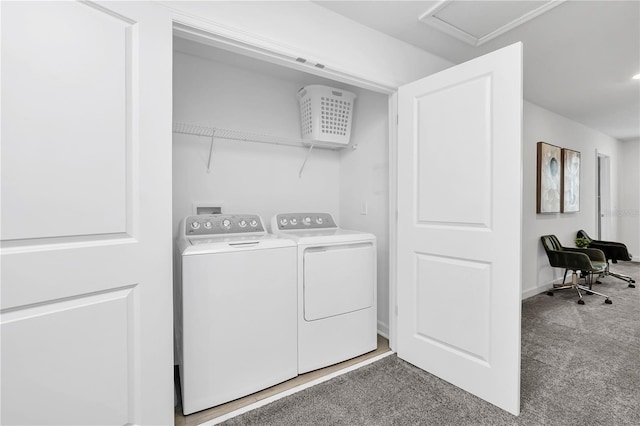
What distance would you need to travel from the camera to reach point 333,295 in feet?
6.45

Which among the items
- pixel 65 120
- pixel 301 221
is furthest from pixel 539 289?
pixel 65 120

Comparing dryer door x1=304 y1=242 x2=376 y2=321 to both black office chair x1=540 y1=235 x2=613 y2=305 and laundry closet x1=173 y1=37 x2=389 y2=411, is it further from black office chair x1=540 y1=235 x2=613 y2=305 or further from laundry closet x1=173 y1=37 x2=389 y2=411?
black office chair x1=540 y1=235 x2=613 y2=305

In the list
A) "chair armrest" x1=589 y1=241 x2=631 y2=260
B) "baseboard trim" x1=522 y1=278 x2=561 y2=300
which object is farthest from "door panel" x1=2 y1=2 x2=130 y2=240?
"chair armrest" x1=589 y1=241 x2=631 y2=260

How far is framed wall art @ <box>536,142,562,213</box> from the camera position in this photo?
367 cm

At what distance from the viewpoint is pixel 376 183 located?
249 cm

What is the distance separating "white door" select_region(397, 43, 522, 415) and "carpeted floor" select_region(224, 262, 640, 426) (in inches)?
5.4

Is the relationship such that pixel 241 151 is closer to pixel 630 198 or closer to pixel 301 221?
pixel 301 221

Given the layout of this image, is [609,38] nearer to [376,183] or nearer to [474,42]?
[474,42]

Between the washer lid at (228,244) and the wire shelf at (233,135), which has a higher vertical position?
the wire shelf at (233,135)

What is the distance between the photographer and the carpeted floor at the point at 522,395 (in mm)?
1490

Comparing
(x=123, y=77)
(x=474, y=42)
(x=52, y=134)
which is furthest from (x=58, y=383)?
(x=474, y=42)

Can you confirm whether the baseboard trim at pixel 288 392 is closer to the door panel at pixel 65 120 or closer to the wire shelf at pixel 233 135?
the door panel at pixel 65 120

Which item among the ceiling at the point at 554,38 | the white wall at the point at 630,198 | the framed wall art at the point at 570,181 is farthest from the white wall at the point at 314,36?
the white wall at the point at 630,198

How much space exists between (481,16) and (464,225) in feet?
4.44
